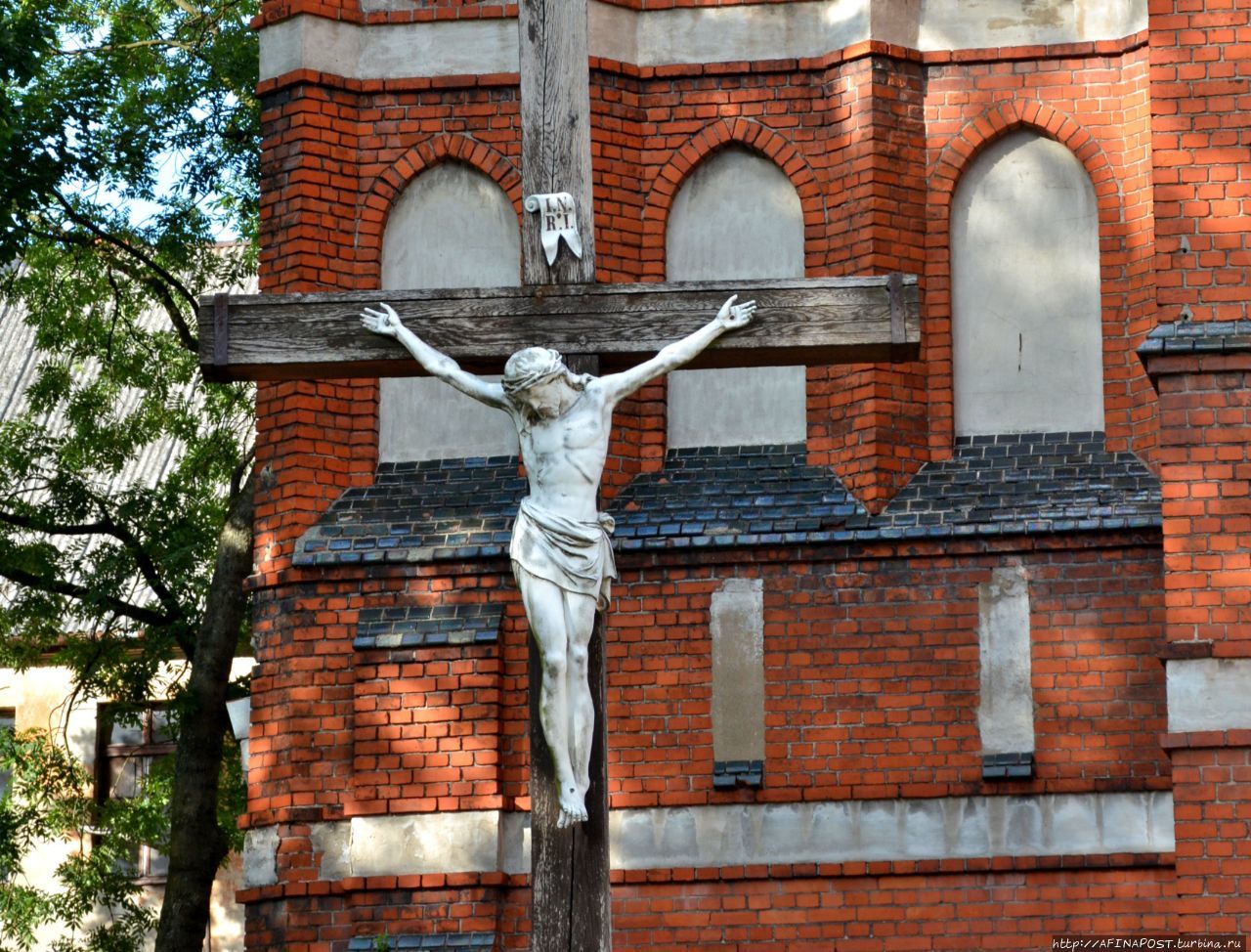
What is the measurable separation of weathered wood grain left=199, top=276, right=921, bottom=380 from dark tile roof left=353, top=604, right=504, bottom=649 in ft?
14.6

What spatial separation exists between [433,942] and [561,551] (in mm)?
5333

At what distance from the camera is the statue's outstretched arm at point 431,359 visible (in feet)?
36.6

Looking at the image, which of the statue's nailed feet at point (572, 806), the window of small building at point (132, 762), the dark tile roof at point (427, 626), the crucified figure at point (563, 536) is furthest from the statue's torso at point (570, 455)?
the window of small building at point (132, 762)

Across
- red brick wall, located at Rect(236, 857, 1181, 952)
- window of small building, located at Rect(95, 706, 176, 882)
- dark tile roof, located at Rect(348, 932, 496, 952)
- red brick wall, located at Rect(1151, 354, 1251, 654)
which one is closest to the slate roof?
red brick wall, located at Rect(1151, 354, 1251, 654)

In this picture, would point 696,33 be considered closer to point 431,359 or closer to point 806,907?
point 806,907

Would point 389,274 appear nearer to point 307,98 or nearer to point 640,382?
point 307,98

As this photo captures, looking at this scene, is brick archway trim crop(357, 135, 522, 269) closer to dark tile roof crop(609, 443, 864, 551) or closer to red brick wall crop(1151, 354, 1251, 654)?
dark tile roof crop(609, 443, 864, 551)

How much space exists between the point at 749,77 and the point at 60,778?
8.91m

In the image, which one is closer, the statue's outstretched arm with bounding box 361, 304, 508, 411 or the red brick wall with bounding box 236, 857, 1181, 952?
the statue's outstretched arm with bounding box 361, 304, 508, 411

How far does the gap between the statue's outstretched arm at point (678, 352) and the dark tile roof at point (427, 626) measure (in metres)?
4.77

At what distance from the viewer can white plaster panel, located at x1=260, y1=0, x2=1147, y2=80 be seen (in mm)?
16672

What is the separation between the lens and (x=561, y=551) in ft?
35.1

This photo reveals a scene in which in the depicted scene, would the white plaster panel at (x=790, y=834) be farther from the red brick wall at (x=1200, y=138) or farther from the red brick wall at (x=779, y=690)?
the red brick wall at (x=1200, y=138)

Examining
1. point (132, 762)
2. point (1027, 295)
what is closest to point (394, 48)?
point (1027, 295)
